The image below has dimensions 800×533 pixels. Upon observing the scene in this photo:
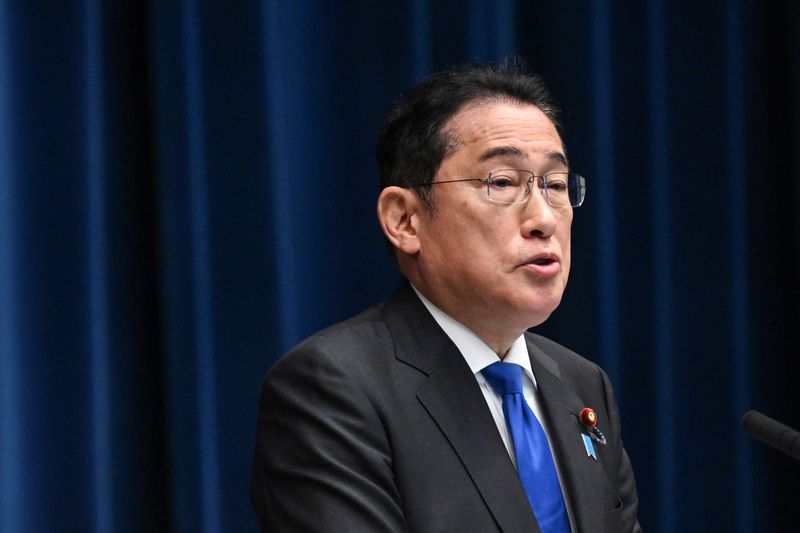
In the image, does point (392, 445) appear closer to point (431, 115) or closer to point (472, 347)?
point (472, 347)

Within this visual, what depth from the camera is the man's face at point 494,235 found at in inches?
57.9

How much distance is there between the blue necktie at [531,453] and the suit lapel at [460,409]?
0.13 feet

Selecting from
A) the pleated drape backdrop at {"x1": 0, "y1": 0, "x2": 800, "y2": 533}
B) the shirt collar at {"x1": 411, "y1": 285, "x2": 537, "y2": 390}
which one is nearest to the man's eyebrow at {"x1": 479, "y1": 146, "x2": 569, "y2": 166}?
the shirt collar at {"x1": 411, "y1": 285, "x2": 537, "y2": 390}

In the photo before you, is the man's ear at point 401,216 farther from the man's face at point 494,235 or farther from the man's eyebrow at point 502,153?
the man's eyebrow at point 502,153

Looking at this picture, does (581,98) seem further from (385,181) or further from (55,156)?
(55,156)

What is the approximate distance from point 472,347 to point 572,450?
204mm

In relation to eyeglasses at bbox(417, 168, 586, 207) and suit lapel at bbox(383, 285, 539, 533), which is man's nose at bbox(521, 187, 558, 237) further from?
suit lapel at bbox(383, 285, 539, 533)

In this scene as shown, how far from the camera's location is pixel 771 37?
253cm

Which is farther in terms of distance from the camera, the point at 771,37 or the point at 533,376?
the point at 771,37

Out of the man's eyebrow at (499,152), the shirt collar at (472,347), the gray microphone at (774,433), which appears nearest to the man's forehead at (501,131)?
the man's eyebrow at (499,152)

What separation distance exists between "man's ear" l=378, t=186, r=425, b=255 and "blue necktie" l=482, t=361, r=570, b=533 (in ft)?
0.74

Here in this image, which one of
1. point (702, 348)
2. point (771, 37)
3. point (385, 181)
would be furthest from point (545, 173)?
point (771, 37)

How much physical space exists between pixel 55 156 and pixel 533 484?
3.56ft

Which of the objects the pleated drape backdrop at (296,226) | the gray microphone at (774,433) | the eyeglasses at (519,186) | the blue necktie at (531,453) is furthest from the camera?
the pleated drape backdrop at (296,226)
